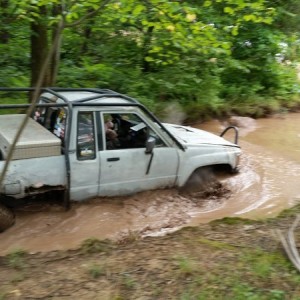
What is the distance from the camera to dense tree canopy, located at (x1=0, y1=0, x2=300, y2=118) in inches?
335

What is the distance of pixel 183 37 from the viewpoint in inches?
294

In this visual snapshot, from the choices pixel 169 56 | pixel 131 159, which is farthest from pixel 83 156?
pixel 169 56

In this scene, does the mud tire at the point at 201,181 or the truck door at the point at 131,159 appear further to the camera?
the mud tire at the point at 201,181

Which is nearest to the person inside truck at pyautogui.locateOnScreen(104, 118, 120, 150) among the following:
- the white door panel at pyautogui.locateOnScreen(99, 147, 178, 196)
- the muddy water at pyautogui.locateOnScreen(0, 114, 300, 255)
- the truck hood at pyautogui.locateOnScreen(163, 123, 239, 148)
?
the white door panel at pyautogui.locateOnScreen(99, 147, 178, 196)

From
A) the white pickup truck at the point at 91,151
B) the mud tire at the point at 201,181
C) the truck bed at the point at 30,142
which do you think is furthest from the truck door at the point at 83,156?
the mud tire at the point at 201,181

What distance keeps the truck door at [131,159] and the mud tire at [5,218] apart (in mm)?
1183

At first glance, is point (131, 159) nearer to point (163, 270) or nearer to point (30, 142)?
point (30, 142)

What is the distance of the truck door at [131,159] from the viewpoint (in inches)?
224

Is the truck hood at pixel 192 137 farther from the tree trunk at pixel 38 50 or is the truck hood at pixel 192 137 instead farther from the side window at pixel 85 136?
the tree trunk at pixel 38 50

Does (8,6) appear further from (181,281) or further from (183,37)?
(181,281)

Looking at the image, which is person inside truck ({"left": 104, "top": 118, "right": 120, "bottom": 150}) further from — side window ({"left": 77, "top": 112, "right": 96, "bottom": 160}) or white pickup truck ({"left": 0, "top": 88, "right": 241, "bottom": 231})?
side window ({"left": 77, "top": 112, "right": 96, "bottom": 160})

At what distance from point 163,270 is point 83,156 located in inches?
90.3

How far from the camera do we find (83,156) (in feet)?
17.8

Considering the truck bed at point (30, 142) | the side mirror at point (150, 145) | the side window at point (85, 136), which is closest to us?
the truck bed at point (30, 142)
